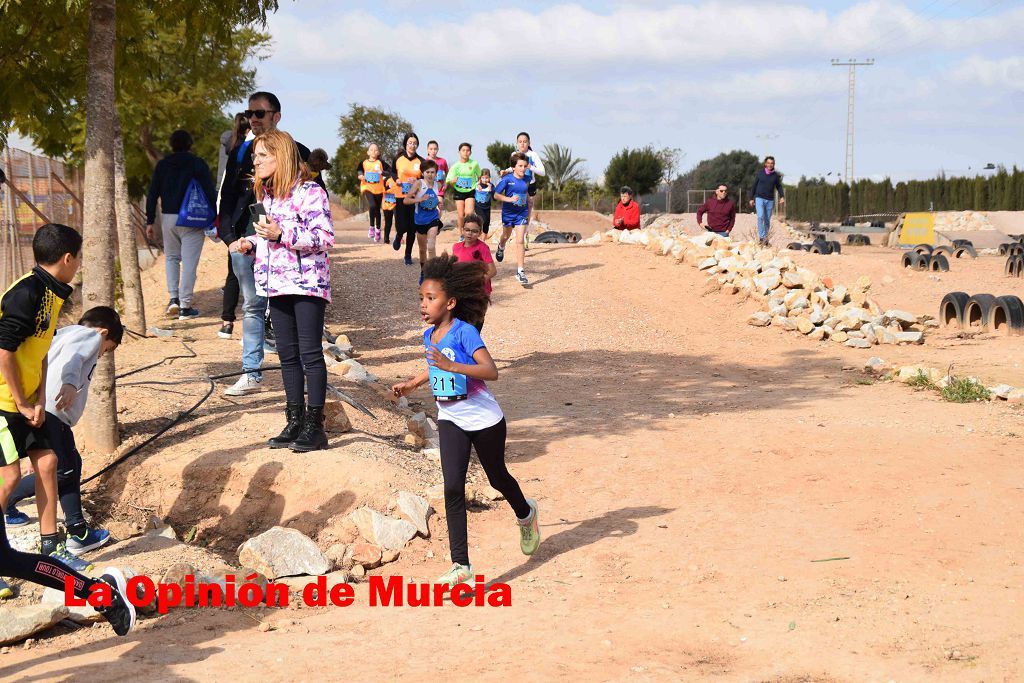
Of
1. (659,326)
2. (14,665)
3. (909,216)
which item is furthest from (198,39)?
(909,216)

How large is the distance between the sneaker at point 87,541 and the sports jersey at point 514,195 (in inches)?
395

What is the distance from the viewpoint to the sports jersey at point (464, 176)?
15172 millimetres

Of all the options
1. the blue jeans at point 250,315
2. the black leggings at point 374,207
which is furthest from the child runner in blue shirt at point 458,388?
the black leggings at point 374,207

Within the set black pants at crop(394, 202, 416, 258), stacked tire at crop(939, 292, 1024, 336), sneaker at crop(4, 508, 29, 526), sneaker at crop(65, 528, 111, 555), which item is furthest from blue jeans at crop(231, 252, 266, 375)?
stacked tire at crop(939, 292, 1024, 336)

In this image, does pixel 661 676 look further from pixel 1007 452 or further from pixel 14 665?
pixel 1007 452

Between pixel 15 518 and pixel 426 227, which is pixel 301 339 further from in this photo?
pixel 426 227

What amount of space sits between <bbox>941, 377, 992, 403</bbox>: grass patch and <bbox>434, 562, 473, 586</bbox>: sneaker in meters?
6.34

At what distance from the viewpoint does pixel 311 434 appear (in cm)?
653

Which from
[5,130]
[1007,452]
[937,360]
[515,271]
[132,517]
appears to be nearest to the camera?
[132,517]

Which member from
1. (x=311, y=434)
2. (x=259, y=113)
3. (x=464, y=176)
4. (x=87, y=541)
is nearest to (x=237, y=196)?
(x=259, y=113)

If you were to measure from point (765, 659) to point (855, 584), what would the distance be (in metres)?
1.12

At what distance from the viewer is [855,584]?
5133mm

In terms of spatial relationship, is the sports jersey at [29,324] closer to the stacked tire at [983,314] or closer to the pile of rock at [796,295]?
the pile of rock at [796,295]

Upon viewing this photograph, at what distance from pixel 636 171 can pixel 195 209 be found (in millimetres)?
→ 52907
